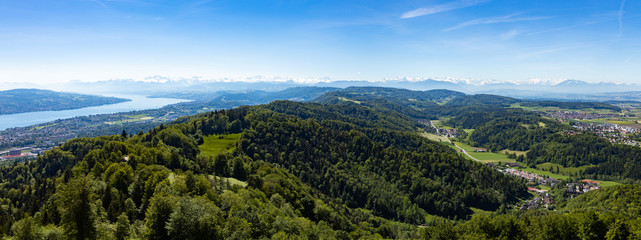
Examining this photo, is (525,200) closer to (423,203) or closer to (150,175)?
(423,203)

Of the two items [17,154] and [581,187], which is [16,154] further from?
[581,187]

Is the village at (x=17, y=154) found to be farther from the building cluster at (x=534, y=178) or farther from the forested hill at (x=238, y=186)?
the building cluster at (x=534, y=178)

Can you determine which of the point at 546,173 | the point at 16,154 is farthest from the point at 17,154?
the point at 546,173

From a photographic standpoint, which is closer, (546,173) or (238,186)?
(238,186)

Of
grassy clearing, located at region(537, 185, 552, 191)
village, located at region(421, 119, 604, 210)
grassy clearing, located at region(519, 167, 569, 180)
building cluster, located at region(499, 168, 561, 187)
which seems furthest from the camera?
grassy clearing, located at region(519, 167, 569, 180)

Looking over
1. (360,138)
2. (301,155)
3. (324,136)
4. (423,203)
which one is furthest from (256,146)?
(423,203)

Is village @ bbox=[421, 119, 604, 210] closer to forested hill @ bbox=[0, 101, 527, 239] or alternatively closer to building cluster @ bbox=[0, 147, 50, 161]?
forested hill @ bbox=[0, 101, 527, 239]

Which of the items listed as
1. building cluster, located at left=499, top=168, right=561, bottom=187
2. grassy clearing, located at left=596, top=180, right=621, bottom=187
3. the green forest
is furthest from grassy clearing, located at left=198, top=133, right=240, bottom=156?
grassy clearing, located at left=596, top=180, right=621, bottom=187
